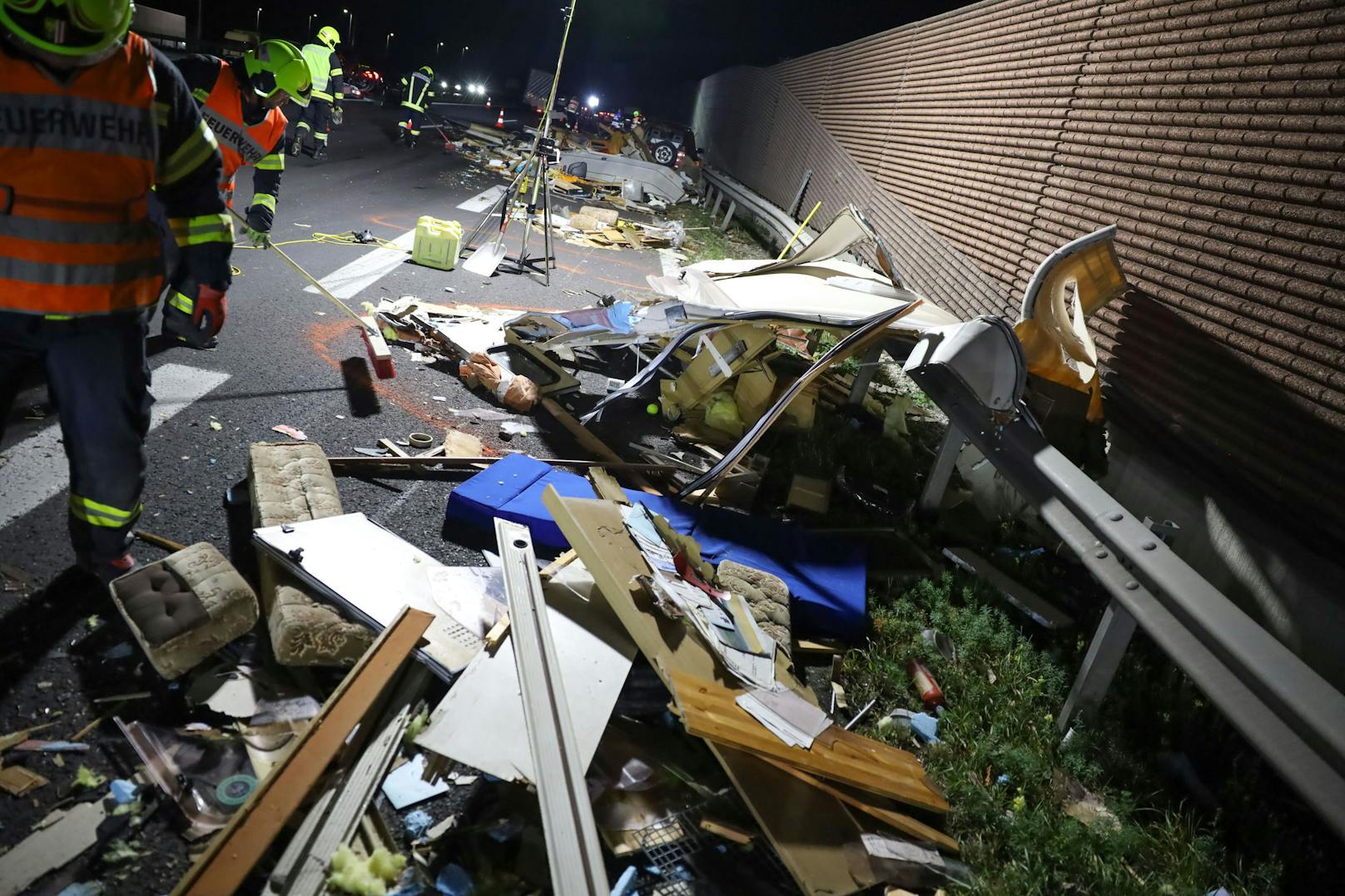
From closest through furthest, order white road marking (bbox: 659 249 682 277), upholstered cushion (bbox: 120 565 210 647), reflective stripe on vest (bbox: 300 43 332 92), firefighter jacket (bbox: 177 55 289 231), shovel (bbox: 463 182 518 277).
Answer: upholstered cushion (bbox: 120 565 210 647)
firefighter jacket (bbox: 177 55 289 231)
shovel (bbox: 463 182 518 277)
white road marking (bbox: 659 249 682 277)
reflective stripe on vest (bbox: 300 43 332 92)

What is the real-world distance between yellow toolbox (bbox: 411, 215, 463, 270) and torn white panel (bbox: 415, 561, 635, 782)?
616 centimetres

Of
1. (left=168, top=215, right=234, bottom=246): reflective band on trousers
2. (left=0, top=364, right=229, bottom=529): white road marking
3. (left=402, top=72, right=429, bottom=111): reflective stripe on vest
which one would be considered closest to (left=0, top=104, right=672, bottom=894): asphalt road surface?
(left=0, top=364, right=229, bottom=529): white road marking

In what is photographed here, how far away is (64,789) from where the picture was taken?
2.25 m

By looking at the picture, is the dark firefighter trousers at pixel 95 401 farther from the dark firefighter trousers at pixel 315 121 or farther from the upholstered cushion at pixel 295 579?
the dark firefighter trousers at pixel 315 121

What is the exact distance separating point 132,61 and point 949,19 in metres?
10.7

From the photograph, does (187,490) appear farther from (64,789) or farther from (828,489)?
(828,489)

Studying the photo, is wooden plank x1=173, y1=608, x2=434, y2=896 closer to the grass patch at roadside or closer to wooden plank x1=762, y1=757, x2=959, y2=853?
wooden plank x1=762, y1=757, x2=959, y2=853

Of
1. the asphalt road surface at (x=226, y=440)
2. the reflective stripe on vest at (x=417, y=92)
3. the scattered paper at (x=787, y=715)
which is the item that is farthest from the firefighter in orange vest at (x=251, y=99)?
the reflective stripe on vest at (x=417, y=92)

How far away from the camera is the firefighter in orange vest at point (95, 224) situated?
89.1 inches

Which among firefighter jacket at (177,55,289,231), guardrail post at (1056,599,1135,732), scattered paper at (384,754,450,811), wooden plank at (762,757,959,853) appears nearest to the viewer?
scattered paper at (384,754,450,811)

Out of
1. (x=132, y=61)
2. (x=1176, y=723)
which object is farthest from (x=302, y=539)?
(x=1176, y=723)

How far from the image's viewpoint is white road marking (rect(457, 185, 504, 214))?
12.1m

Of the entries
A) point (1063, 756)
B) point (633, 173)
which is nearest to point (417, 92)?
point (633, 173)

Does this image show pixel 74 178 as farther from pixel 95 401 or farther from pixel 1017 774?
pixel 1017 774
